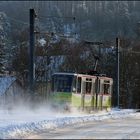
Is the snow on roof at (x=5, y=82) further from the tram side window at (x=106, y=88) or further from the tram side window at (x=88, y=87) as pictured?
the tram side window at (x=88, y=87)

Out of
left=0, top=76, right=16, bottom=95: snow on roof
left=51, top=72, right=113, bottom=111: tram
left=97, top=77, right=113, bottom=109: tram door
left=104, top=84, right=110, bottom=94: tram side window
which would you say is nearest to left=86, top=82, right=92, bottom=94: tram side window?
left=51, top=72, right=113, bottom=111: tram

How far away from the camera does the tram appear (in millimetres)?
38812

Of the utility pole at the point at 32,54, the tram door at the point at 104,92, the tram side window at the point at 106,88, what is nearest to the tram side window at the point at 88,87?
the tram door at the point at 104,92

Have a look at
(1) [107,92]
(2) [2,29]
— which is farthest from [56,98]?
(2) [2,29]

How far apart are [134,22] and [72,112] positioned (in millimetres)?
57655

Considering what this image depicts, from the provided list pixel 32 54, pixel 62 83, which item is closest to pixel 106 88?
pixel 62 83

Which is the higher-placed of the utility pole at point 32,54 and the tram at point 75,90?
the utility pole at point 32,54

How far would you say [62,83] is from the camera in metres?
39.4

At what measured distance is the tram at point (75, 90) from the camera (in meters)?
38.8

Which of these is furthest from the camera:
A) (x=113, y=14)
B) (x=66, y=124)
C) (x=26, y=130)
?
(x=113, y=14)

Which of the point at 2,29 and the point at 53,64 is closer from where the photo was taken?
the point at 2,29

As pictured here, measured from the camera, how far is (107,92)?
150 feet

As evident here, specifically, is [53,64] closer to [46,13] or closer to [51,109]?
[46,13]

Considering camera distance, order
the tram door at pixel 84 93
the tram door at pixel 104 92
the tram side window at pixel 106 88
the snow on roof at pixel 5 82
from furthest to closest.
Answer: the snow on roof at pixel 5 82, the tram side window at pixel 106 88, the tram door at pixel 104 92, the tram door at pixel 84 93
